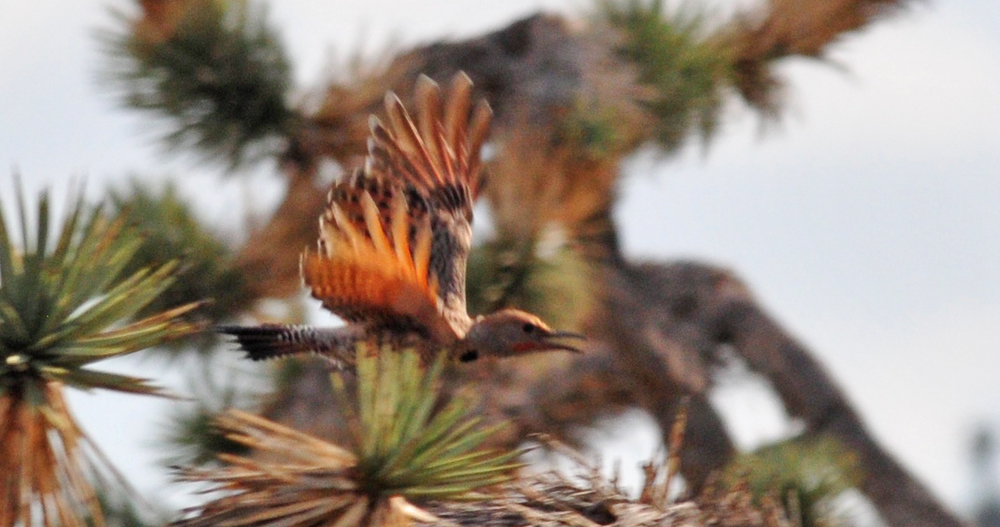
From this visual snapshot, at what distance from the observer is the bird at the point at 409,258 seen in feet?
8.95

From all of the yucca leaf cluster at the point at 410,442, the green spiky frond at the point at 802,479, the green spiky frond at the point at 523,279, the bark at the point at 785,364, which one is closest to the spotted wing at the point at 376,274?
the yucca leaf cluster at the point at 410,442

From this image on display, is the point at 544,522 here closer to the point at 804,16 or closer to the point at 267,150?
the point at 267,150

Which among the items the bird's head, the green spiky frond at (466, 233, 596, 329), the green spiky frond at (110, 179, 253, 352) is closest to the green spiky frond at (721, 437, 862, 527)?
the bird's head

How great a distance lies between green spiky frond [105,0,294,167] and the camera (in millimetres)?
5555

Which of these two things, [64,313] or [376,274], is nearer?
[64,313]

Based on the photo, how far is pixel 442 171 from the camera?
3936 millimetres

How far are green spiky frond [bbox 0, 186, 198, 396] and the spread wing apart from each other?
4.44ft

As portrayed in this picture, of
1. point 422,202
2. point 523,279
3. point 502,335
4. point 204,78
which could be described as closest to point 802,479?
point 502,335

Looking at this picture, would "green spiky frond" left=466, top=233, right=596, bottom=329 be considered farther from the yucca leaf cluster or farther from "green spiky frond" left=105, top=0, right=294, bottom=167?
the yucca leaf cluster

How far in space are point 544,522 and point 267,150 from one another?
339 cm

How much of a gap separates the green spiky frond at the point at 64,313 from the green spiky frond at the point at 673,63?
4080 millimetres

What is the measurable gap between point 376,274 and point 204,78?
10.2 feet

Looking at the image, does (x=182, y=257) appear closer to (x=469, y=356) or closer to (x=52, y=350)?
(x=469, y=356)

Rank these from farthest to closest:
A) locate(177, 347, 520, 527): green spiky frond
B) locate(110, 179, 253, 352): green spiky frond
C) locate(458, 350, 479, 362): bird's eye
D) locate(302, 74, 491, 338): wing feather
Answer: locate(110, 179, 253, 352): green spiky frond
locate(458, 350, 479, 362): bird's eye
locate(302, 74, 491, 338): wing feather
locate(177, 347, 520, 527): green spiky frond
